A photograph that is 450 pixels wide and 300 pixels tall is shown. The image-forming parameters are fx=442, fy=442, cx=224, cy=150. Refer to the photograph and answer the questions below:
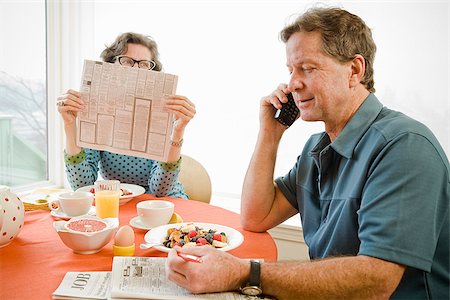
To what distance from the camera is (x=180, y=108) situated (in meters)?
1.75

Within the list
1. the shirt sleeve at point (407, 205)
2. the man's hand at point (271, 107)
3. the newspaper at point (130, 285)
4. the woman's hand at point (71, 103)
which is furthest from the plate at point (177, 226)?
the woman's hand at point (71, 103)

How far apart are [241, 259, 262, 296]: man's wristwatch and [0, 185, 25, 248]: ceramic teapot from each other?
2.24ft

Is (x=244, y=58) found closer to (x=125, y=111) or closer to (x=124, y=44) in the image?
(x=124, y=44)

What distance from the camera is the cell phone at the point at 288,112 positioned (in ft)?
5.39

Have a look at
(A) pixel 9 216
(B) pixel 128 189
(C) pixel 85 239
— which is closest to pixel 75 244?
(C) pixel 85 239

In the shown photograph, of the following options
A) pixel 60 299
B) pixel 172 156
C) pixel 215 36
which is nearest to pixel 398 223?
pixel 60 299

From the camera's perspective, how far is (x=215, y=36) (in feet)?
8.66

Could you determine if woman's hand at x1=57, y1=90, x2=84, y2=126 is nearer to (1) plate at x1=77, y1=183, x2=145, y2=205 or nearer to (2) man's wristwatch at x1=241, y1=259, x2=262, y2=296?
(1) plate at x1=77, y1=183, x2=145, y2=205

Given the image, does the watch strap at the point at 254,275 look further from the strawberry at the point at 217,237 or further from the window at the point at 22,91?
the window at the point at 22,91

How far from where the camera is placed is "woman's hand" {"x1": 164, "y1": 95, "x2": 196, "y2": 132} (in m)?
1.73

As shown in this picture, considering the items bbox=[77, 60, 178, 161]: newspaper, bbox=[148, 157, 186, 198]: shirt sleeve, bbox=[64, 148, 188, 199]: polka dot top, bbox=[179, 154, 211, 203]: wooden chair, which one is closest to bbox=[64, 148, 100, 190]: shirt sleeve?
bbox=[64, 148, 188, 199]: polka dot top

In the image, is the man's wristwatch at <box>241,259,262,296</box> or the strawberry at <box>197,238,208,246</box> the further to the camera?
the strawberry at <box>197,238,208,246</box>

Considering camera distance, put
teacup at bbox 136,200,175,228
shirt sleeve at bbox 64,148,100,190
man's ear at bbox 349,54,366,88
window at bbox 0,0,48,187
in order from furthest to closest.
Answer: window at bbox 0,0,48,187, shirt sleeve at bbox 64,148,100,190, teacup at bbox 136,200,175,228, man's ear at bbox 349,54,366,88

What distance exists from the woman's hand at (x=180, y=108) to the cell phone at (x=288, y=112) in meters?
0.37
